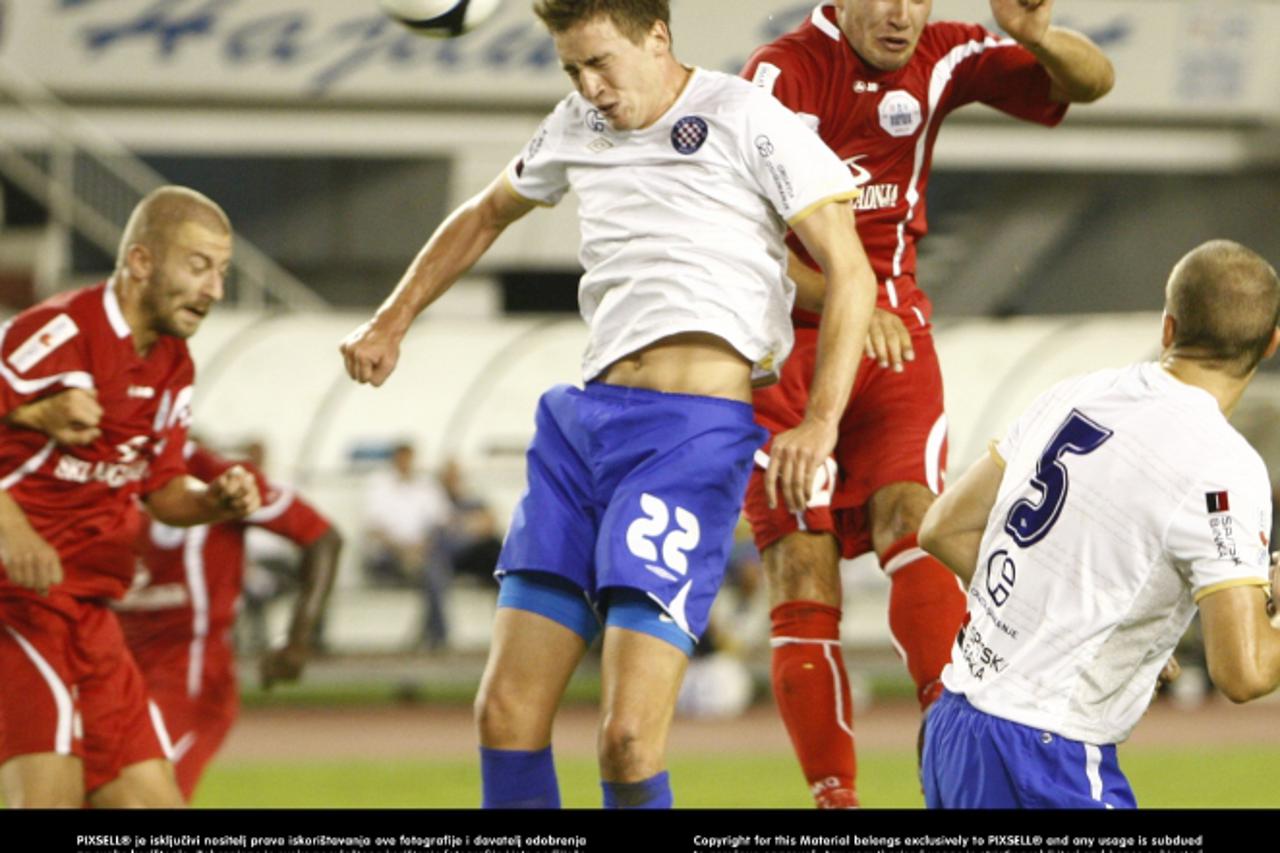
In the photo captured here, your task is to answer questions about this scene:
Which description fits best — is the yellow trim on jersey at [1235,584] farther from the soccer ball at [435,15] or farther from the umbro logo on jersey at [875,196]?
the soccer ball at [435,15]

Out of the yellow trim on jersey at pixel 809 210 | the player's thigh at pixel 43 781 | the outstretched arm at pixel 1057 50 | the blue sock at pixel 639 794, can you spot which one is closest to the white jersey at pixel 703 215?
the yellow trim on jersey at pixel 809 210

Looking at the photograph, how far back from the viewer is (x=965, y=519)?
15.4 feet

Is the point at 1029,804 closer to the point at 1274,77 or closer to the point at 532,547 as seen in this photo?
the point at 532,547

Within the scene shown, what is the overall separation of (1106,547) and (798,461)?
2.41 feet

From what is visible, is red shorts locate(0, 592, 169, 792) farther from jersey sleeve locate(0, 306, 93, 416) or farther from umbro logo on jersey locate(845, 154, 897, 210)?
umbro logo on jersey locate(845, 154, 897, 210)

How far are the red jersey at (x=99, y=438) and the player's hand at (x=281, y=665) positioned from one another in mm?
552

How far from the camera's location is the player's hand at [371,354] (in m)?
5.18

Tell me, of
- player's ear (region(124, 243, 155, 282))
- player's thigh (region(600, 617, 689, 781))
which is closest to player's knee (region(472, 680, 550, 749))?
player's thigh (region(600, 617, 689, 781))

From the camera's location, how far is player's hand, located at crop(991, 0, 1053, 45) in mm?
5238

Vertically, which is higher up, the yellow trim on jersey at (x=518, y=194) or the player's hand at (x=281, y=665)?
the yellow trim on jersey at (x=518, y=194)

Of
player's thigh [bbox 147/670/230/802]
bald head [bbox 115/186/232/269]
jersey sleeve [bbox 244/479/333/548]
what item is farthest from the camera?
player's thigh [bbox 147/670/230/802]

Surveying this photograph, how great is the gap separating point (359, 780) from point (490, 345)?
238 inches

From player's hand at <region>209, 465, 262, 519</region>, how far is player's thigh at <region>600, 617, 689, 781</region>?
1736 mm

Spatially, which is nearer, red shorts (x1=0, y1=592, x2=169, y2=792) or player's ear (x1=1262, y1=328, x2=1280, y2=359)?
player's ear (x1=1262, y1=328, x2=1280, y2=359)
